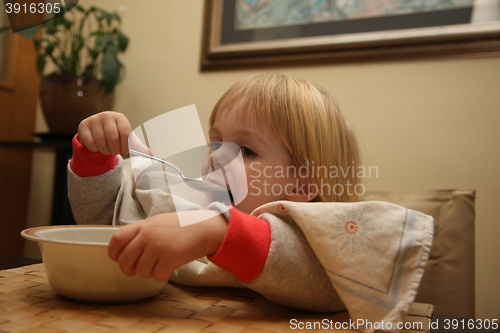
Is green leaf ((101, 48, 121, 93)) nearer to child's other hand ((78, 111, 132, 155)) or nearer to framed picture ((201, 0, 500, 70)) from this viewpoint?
framed picture ((201, 0, 500, 70))

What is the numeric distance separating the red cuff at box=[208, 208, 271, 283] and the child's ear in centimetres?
27

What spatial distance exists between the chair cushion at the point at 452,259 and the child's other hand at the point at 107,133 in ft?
2.14

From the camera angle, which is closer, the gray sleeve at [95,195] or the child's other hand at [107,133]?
the child's other hand at [107,133]

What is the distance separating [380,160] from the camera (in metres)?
1.13

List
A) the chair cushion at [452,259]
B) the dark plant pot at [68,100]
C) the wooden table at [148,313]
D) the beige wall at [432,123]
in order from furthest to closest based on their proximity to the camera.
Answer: the dark plant pot at [68,100], the beige wall at [432,123], the chair cushion at [452,259], the wooden table at [148,313]

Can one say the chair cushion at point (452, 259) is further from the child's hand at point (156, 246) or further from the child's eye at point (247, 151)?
the child's hand at point (156, 246)

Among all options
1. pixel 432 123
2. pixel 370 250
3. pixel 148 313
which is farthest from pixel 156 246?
pixel 432 123

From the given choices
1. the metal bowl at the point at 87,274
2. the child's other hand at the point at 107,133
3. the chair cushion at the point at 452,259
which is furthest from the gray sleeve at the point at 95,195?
the chair cushion at the point at 452,259

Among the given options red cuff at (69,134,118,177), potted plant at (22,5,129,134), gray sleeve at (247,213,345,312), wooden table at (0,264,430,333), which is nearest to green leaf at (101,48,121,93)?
potted plant at (22,5,129,134)

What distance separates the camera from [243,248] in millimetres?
403

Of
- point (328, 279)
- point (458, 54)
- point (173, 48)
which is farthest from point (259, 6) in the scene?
point (328, 279)

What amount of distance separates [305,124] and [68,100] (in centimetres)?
97

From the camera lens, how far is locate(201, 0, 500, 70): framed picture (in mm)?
1044

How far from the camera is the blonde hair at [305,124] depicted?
68 centimetres
